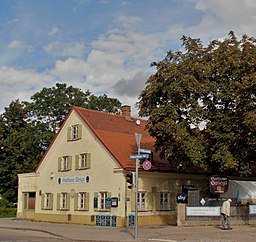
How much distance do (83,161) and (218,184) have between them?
35.1 feet

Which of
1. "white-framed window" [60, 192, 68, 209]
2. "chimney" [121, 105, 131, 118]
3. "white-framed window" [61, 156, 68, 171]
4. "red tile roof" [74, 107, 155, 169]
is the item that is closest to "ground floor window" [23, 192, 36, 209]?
"white-framed window" [60, 192, 68, 209]

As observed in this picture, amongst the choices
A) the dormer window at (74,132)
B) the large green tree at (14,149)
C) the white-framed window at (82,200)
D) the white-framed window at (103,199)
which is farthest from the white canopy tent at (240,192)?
the large green tree at (14,149)

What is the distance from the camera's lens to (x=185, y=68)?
99.2ft

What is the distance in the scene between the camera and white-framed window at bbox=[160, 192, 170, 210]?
35266 mm

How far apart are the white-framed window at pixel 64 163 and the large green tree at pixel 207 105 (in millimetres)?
9355

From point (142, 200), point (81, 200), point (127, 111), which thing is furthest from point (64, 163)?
point (142, 200)

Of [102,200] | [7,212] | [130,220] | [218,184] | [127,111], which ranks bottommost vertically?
[7,212]

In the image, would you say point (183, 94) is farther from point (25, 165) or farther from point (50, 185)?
point (25, 165)

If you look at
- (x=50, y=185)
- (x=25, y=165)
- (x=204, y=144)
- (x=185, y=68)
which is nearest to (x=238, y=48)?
(x=185, y=68)

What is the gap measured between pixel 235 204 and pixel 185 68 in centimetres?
926

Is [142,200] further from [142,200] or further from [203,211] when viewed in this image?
[203,211]

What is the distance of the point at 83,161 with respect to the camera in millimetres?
37156

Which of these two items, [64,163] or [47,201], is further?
[47,201]

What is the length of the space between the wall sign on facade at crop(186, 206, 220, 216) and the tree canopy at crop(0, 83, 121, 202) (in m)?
28.8
